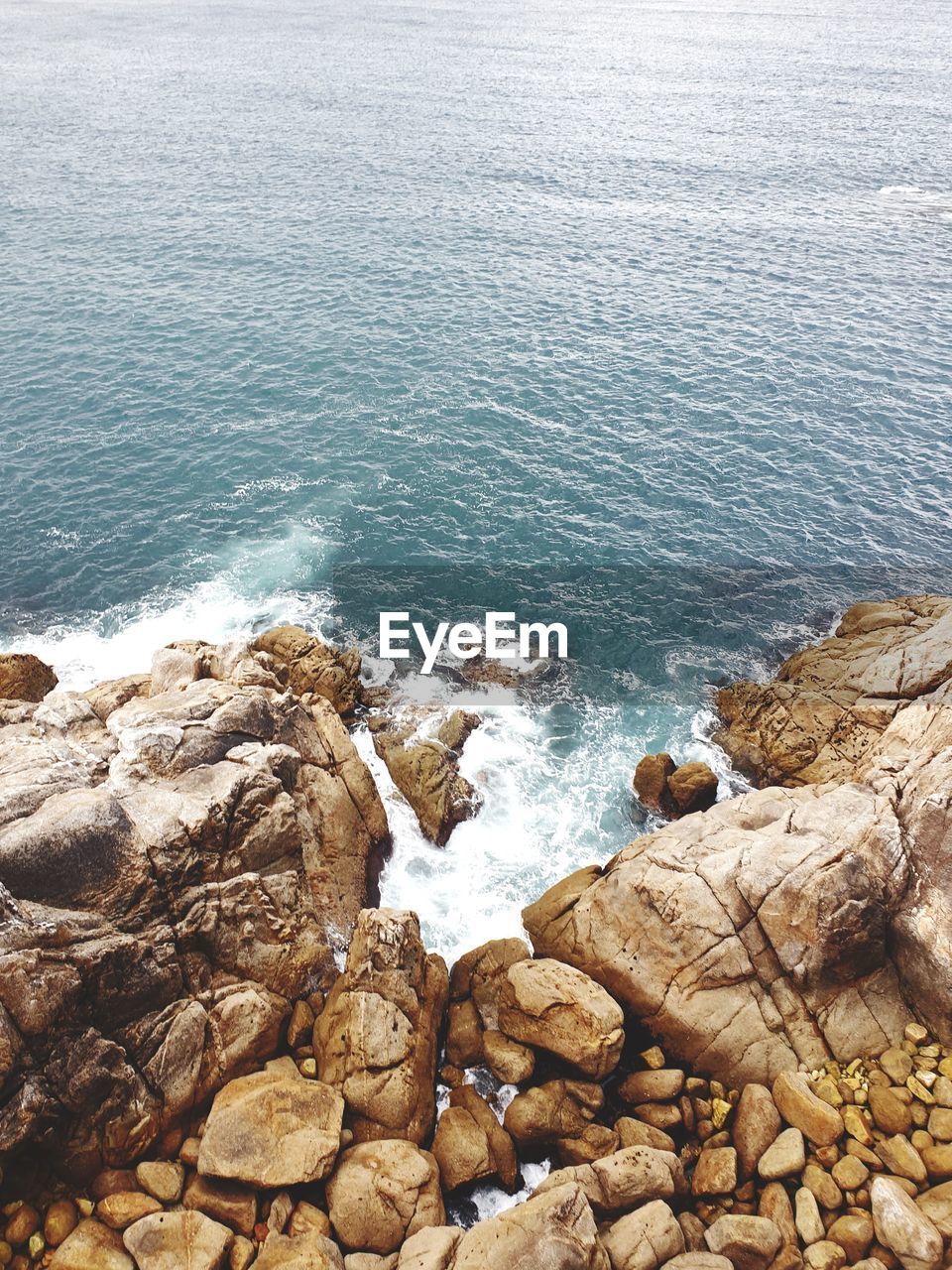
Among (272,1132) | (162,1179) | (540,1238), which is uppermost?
(540,1238)

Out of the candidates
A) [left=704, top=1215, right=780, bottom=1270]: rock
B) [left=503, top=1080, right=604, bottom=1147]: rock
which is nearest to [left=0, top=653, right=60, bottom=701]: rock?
[left=503, top=1080, right=604, bottom=1147]: rock

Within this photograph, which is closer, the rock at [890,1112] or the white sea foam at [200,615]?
the rock at [890,1112]

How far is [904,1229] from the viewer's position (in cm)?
2425

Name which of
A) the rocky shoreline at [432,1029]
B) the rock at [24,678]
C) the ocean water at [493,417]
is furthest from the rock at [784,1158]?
the rock at [24,678]

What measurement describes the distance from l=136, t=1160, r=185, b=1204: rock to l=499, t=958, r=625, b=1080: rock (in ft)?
39.9

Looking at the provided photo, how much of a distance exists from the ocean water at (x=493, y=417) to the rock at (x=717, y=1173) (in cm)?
1328

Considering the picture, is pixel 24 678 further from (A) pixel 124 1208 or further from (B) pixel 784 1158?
(B) pixel 784 1158

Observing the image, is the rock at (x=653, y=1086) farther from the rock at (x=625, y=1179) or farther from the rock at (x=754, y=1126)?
the rock at (x=625, y=1179)

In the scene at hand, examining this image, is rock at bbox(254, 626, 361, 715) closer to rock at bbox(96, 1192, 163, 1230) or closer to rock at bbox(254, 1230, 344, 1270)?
rock at bbox(96, 1192, 163, 1230)

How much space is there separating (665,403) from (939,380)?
85.1ft

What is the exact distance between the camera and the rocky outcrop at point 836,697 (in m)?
42.5

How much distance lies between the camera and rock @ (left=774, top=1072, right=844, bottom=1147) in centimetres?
2748

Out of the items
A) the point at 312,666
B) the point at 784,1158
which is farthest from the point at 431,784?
the point at 784,1158

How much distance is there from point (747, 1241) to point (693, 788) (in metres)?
21.4
